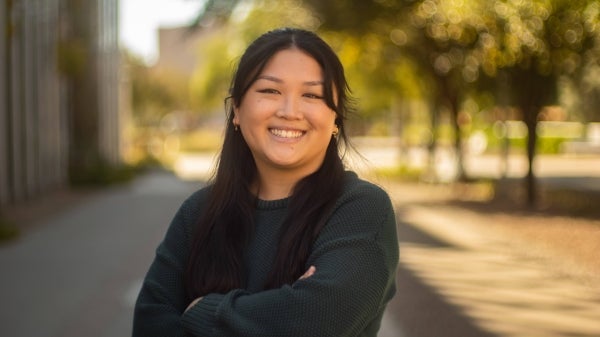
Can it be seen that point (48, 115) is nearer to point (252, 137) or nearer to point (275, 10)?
point (275, 10)

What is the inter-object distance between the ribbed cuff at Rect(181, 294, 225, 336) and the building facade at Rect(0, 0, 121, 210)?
520 inches

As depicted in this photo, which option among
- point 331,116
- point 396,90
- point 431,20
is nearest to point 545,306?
point 331,116

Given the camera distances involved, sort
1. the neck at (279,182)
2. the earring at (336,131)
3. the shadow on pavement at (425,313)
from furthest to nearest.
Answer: the shadow on pavement at (425,313) < the earring at (336,131) < the neck at (279,182)

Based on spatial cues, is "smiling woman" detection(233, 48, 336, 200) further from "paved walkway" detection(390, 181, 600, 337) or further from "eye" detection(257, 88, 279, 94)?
"paved walkway" detection(390, 181, 600, 337)

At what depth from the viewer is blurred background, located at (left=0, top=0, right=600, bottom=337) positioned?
26.3 ft

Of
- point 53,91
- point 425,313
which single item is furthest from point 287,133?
point 53,91

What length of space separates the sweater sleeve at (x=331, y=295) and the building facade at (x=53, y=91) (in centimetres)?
1329

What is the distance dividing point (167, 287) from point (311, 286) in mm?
457

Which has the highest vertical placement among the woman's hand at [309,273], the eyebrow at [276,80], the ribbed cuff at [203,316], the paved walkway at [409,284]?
the eyebrow at [276,80]

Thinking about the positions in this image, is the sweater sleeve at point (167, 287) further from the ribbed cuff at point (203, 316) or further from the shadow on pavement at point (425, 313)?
the shadow on pavement at point (425, 313)

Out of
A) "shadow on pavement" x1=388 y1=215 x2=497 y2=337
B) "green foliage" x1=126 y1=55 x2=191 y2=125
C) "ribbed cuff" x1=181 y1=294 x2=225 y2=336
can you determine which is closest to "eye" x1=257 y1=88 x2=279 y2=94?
"ribbed cuff" x1=181 y1=294 x2=225 y2=336

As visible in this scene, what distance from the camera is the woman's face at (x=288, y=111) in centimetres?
250

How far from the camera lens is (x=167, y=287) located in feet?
8.61

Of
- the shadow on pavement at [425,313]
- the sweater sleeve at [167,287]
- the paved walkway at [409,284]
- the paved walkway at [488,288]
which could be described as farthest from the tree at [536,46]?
the sweater sleeve at [167,287]
